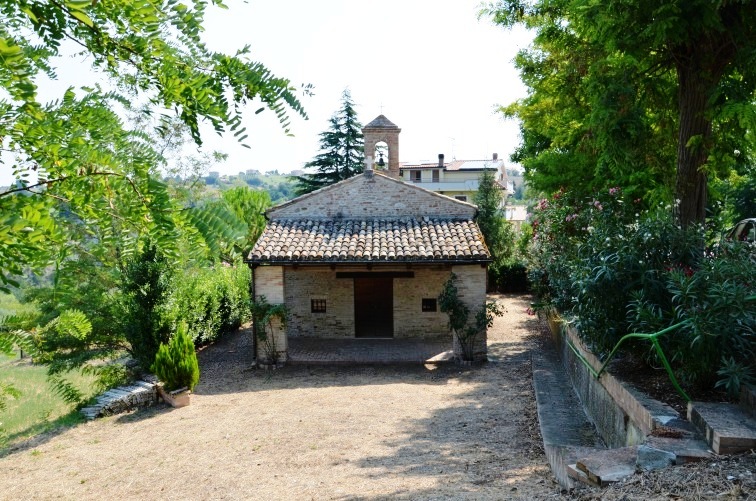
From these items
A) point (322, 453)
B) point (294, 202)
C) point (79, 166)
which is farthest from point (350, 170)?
point (79, 166)

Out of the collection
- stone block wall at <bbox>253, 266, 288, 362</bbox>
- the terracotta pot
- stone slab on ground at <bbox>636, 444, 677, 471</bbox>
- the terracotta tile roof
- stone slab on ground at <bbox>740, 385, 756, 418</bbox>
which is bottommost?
the terracotta pot

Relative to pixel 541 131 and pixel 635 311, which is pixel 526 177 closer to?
pixel 541 131

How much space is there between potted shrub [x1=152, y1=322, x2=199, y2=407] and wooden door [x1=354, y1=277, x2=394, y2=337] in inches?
241

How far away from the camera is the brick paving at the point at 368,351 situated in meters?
14.8

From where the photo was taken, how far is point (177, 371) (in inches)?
482

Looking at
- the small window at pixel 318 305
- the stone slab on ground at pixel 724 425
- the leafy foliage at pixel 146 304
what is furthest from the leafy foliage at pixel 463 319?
the stone slab on ground at pixel 724 425

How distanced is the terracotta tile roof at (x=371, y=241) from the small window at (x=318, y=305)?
95.4 inches

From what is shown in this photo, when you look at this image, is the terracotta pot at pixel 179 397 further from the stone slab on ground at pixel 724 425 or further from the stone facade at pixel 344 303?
the stone slab on ground at pixel 724 425

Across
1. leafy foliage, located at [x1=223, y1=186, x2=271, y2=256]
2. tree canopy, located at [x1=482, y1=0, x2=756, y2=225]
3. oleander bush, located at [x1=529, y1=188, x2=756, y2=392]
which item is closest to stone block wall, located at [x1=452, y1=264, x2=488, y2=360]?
tree canopy, located at [x1=482, y1=0, x2=756, y2=225]

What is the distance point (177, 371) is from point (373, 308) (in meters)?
6.79

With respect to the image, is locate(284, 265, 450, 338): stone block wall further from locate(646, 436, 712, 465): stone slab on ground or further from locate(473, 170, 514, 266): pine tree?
locate(646, 436, 712, 465): stone slab on ground

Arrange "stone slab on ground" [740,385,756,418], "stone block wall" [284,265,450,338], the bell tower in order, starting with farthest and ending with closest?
the bell tower → "stone block wall" [284,265,450,338] → "stone slab on ground" [740,385,756,418]

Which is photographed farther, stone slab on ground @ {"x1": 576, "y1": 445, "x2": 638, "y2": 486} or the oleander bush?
the oleander bush

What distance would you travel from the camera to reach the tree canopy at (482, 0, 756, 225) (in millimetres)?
8266
